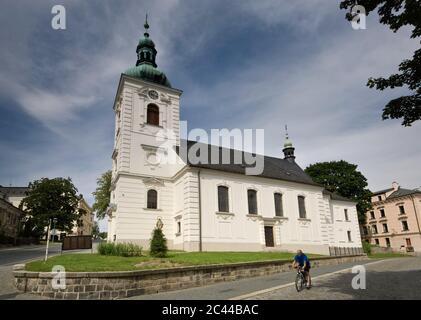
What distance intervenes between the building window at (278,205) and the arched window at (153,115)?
13377 mm

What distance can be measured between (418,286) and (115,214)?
20.7 meters

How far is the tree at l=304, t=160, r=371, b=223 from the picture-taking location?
53.1 metres

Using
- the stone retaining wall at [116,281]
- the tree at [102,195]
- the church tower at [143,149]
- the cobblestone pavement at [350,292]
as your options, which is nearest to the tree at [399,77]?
the cobblestone pavement at [350,292]

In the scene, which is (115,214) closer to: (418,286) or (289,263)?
(289,263)

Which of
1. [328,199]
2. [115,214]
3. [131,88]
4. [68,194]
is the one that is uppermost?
[131,88]

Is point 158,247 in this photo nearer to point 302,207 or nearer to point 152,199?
point 152,199

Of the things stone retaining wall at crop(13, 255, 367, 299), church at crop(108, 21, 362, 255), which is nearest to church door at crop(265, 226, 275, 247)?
church at crop(108, 21, 362, 255)

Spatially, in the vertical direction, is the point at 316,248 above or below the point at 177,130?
below

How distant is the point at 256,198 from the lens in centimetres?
2844

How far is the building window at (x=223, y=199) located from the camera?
85.7ft

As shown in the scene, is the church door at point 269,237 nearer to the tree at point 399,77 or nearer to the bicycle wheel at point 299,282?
the bicycle wheel at point 299,282

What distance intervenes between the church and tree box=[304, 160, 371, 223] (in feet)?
76.1

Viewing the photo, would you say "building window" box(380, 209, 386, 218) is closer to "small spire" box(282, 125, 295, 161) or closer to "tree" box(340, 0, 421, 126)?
"small spire" box(282, 125, 295, 161)
